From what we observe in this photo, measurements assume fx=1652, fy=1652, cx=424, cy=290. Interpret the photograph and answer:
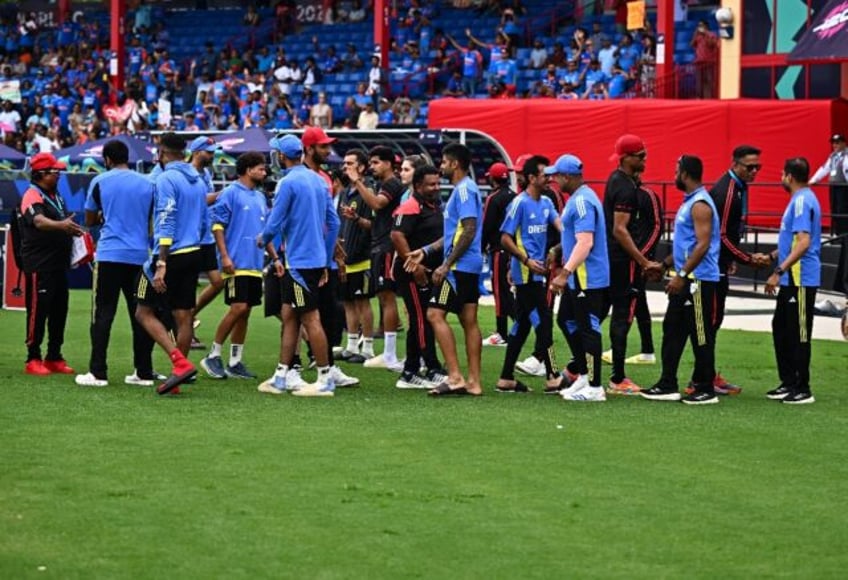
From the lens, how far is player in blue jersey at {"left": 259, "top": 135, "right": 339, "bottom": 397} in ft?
38.9

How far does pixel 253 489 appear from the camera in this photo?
837 cm

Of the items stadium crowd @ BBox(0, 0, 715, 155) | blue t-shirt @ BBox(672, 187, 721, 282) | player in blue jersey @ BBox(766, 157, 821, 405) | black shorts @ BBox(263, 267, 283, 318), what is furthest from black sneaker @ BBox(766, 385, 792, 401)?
stadium crowd @ BBox(0, 0, 715, 155)

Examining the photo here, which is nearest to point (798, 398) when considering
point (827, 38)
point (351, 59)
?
point (827, 38)

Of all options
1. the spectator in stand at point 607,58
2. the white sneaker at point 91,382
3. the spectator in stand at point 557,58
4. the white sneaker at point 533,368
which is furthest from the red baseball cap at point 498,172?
the spectator in stand at point 557,58

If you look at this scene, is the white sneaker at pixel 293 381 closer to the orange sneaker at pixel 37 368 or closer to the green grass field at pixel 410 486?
the green grass field at pixel 410 486

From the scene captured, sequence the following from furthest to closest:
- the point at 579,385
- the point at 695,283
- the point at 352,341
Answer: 1. the point at 352,341
2. the point at 579,385
3. the point at 695,283

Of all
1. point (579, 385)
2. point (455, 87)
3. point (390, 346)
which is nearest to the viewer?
point (579, 385)

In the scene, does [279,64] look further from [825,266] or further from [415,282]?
[415,282]

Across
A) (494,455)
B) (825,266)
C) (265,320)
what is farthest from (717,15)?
(494,455)

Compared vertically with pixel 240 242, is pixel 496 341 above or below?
below

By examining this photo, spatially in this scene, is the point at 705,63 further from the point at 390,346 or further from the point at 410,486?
the point at 410,486

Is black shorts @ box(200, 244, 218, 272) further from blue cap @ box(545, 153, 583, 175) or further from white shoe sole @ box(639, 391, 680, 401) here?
white shoe sole @ box(639, 391, 680, 401)

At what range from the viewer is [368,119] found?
3334 centimetres

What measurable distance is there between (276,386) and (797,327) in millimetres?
3841
